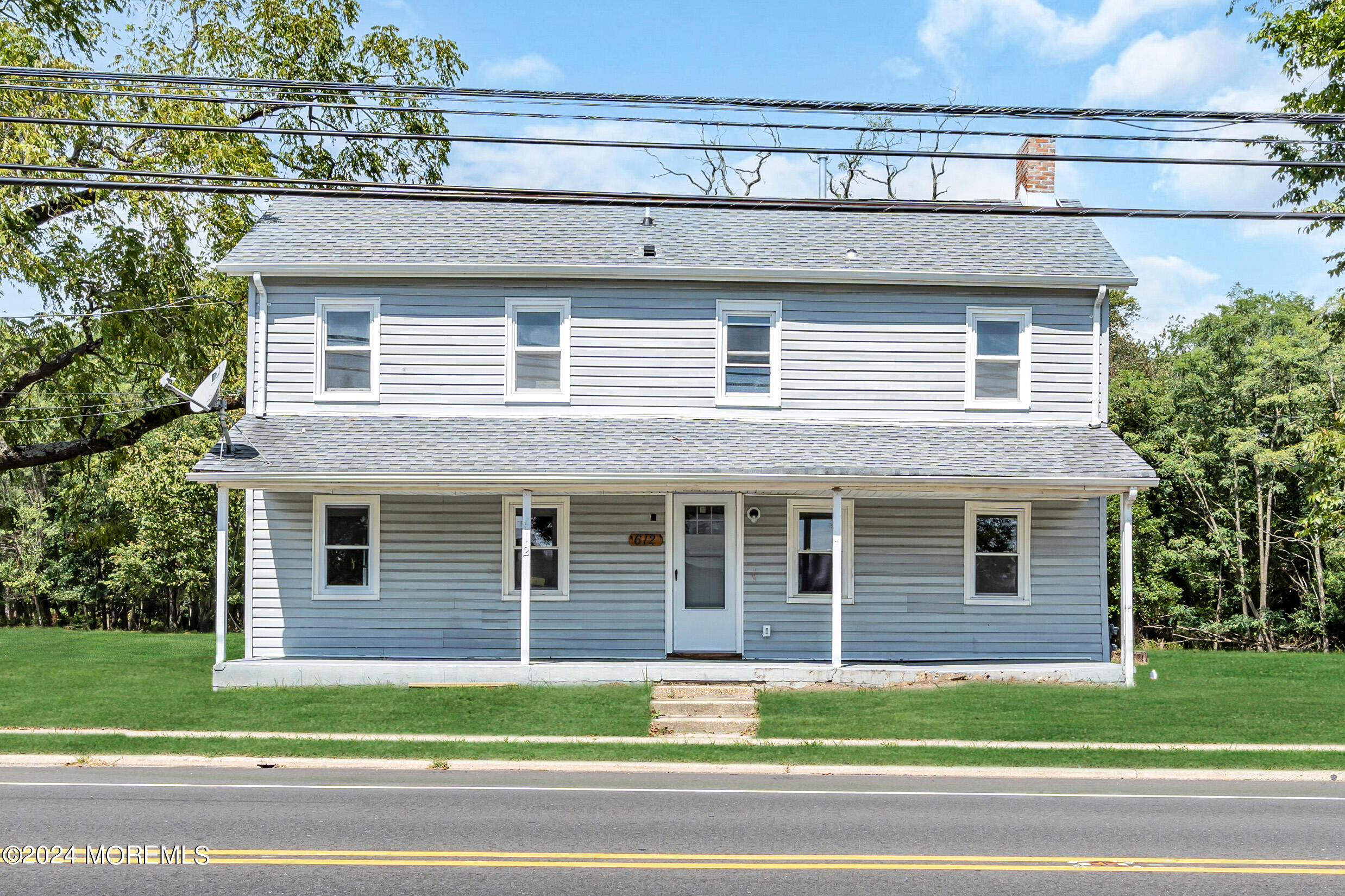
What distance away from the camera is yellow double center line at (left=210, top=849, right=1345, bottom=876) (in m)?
7.40

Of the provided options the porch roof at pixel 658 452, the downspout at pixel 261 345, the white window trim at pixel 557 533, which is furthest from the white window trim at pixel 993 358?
the downspout at pixel 261 345

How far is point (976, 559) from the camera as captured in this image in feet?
57.1

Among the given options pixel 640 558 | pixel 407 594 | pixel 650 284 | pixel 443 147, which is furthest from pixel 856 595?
pixel 443 147

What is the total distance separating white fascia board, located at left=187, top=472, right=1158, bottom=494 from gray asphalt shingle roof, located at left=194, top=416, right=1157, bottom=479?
9cm

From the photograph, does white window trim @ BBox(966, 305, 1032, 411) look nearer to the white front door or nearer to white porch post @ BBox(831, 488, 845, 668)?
white porch post @ BBox(831, 488, 845, 668)

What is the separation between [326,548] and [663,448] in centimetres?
552

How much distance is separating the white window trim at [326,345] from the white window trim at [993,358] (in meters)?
9.39

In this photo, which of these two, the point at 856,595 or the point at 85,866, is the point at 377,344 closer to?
the point at 856,595

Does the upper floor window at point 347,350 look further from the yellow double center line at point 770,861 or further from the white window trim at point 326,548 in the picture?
the yellow double center line at point 770,861

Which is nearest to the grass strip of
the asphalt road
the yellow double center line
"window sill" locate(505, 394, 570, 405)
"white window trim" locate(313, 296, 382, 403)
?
the asphalt road

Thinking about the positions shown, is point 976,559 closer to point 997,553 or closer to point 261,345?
point 997,553

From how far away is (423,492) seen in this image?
53.1ft

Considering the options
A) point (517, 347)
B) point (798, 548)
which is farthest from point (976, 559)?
point (517, 347)

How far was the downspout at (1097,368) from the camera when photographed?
17.7 m
